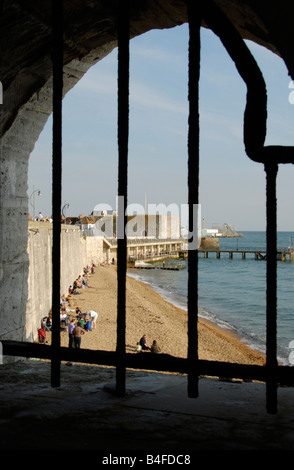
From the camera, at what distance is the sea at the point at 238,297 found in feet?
74.6

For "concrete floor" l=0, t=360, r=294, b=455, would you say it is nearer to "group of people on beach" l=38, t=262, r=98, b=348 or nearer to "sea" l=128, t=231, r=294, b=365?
"group of people on beach" l=38, t=262, r=98, b=348

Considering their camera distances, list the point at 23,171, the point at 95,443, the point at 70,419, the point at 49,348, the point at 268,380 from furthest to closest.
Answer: the point at 23,171
the point at 49,348
the point at 268,380
the point at 70,419
the point at 95,443

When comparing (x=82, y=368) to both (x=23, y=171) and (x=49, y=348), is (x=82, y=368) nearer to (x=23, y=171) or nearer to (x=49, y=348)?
(x=49, y=348)

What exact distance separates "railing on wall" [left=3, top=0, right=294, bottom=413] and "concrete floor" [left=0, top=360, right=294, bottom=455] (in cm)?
11

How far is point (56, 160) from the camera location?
198 cm

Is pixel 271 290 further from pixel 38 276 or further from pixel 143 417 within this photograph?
pixel 38 276

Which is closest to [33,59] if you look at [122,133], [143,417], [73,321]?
[122,133]

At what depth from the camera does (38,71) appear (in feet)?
9.80

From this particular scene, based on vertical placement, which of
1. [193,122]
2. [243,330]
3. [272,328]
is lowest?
[243,330]

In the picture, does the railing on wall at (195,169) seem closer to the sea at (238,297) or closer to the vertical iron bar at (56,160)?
the vertical iron bar at (56,160)

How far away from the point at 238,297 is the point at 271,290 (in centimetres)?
3699

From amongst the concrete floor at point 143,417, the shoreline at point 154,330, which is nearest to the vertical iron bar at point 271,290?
the concrete floor at point 143,417

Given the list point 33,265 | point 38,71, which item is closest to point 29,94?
point 38,71

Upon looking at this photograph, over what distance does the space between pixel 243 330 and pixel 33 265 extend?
48.6ft
